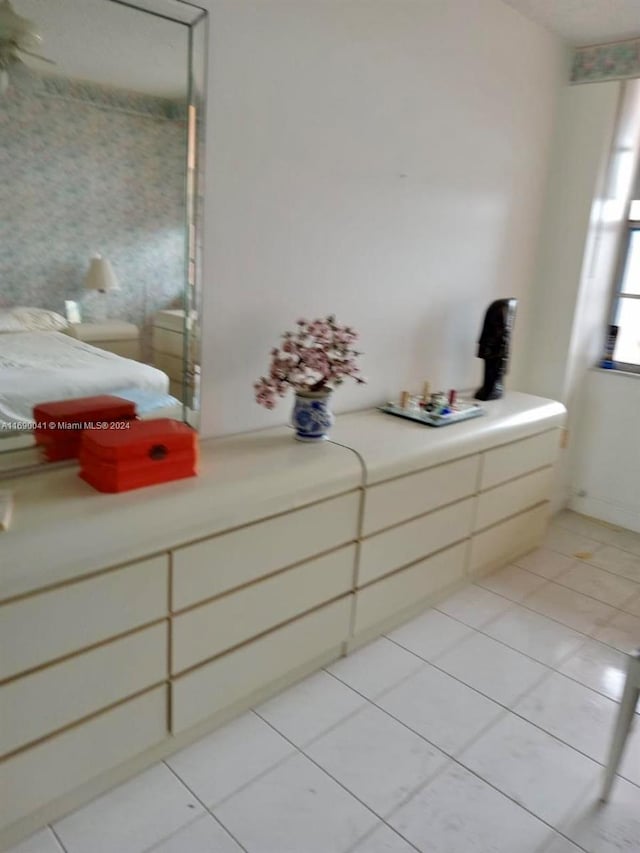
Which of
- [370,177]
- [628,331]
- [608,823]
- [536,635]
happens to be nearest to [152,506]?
[608,823]

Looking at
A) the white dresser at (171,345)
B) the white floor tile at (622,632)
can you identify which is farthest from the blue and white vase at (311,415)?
the white floor tile at (622,632)

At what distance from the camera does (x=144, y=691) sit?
5.55 ft

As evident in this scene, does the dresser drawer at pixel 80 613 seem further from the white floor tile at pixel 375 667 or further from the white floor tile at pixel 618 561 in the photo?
the white floor tile at pixel 618 561

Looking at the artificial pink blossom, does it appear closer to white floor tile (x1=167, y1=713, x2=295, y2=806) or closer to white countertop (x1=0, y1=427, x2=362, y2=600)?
white countertop (x1=0, y1=427, x2=362, y2=600)

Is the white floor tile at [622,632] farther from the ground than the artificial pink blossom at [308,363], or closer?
closer

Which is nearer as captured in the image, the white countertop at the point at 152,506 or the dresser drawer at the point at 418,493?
the white countertop at the point at 152,506

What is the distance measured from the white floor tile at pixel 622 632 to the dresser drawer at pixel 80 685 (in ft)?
5.91

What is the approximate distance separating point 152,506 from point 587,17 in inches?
115

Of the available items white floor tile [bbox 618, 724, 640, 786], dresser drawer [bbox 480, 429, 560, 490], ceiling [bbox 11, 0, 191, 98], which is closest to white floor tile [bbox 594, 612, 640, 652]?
white floor tile [bbox 618, 724, 640, 786]

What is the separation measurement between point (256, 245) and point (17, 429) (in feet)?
3.23

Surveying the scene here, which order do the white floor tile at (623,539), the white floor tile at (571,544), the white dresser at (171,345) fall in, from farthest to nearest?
the white floor tile at (623,539) < the white floor tile at (571,544) < the white dresser at (171,345)

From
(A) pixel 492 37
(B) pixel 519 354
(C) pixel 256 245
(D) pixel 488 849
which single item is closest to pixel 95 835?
(D) pixel 488 849

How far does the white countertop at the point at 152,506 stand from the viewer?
1.41 meters

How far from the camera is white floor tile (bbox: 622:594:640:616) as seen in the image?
281 cm
